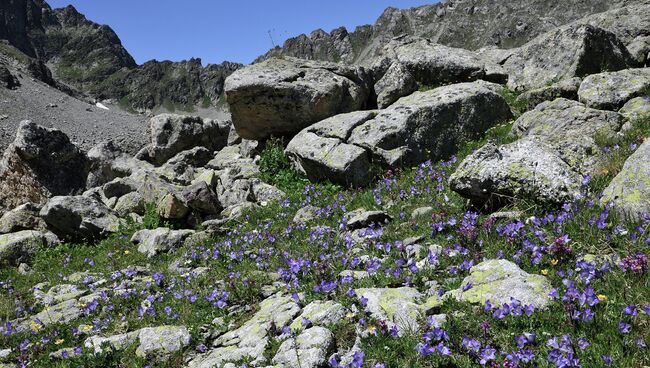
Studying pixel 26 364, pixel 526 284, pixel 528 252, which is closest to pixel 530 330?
pixel 526 284

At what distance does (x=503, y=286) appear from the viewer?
526 centimetres

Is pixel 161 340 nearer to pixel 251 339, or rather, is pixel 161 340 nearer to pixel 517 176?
pixel 251 339

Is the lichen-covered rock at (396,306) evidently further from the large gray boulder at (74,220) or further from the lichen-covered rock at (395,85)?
the lichen-covered rock at (395,85)

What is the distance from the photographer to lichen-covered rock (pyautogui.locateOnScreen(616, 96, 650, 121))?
1021cm

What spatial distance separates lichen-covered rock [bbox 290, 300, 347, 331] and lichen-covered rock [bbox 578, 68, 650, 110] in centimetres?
908

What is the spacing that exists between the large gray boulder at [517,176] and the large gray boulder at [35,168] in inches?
683

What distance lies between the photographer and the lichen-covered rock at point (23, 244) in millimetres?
12867

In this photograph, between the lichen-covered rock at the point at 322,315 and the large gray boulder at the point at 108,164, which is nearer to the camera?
the lichen-covered rock at the point at 322,315

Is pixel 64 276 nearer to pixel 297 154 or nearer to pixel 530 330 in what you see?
pixel 297 154

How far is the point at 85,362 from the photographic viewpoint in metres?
6.14

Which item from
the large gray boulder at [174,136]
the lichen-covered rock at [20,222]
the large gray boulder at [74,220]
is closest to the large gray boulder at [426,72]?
the large gray boulder at [174,136]

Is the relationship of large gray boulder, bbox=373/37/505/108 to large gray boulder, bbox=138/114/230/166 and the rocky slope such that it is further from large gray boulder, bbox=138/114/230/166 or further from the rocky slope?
large gray boulder, bbox=138/114/230/166

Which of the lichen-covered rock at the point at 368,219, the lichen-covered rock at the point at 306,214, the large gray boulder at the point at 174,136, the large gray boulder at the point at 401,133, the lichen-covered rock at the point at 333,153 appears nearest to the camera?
the lichen-covered rock at the point at 368,219

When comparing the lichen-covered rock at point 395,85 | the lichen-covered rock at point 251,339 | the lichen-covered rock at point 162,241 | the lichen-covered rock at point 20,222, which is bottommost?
the lichen-covered rock at point 251,339
